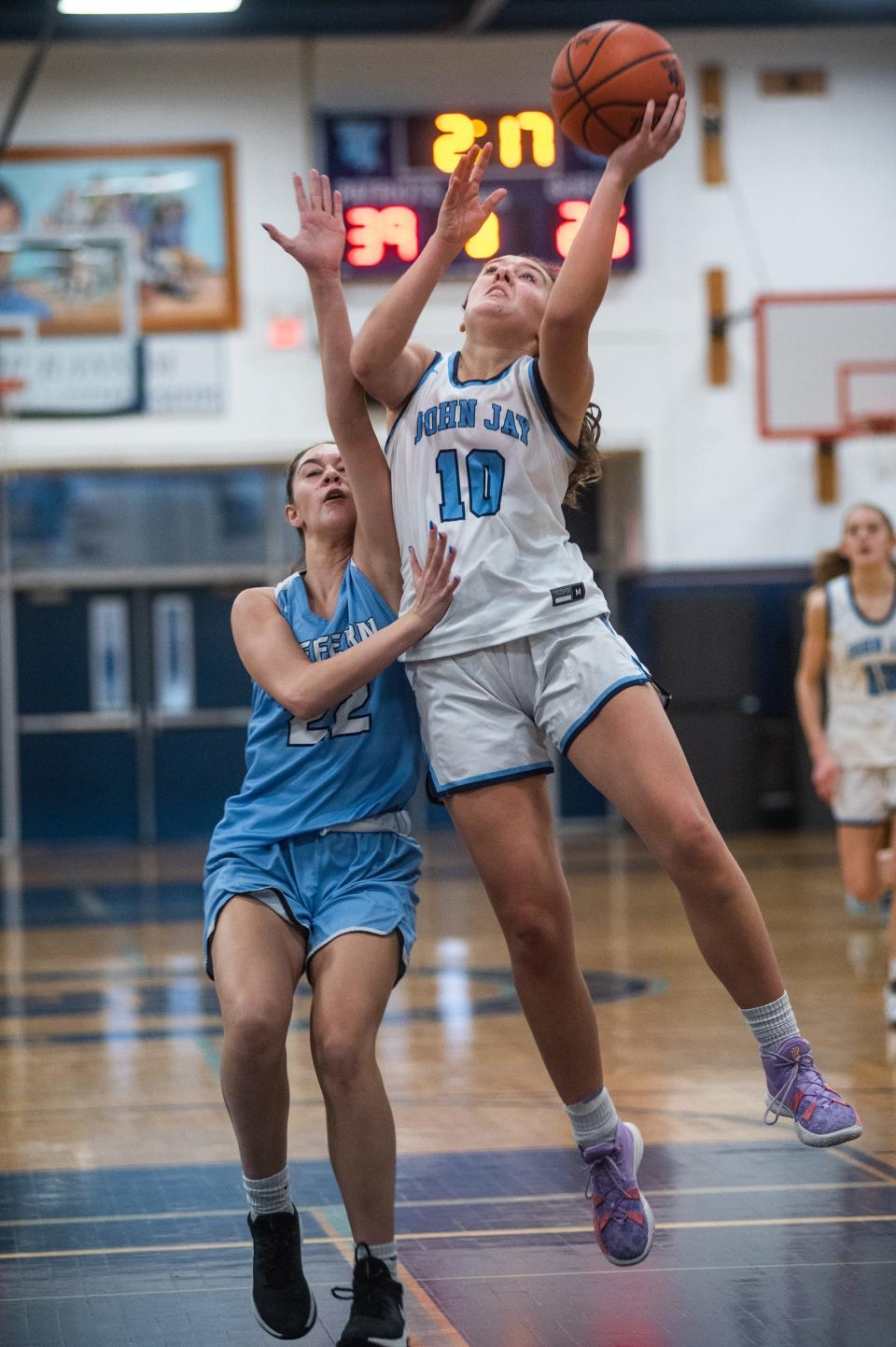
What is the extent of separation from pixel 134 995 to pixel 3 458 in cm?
765

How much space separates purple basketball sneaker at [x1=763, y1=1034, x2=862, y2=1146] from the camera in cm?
338

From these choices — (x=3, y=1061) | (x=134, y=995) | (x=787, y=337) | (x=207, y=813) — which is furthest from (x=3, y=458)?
(x=3, y=1061)

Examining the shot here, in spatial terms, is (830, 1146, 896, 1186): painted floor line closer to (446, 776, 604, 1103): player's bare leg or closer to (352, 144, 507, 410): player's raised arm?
(446, 776, 604, 1103): player's bare leg

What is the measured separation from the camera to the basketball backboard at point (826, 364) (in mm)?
13805

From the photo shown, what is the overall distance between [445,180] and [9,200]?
3296mm

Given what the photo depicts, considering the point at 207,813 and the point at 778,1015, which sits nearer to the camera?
the point at 778,1015

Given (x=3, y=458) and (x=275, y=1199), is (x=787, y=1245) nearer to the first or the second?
(x=275, y=1199)

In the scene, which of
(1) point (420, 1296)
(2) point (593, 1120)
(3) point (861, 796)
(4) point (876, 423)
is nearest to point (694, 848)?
(2) point (593, 1120)

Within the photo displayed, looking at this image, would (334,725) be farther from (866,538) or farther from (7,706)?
(7,706)

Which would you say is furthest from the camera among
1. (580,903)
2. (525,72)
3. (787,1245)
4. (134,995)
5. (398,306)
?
(525,72)

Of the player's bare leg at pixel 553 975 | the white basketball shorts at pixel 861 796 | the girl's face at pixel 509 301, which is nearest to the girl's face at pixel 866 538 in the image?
the white basketball shorts at pixel 861 796

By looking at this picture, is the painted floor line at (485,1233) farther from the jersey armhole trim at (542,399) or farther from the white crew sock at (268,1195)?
the jersey armhole trim at (542,399)

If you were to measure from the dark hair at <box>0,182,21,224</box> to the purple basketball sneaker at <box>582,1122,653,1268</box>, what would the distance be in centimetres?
1190

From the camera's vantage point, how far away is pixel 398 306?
3.58 metres
